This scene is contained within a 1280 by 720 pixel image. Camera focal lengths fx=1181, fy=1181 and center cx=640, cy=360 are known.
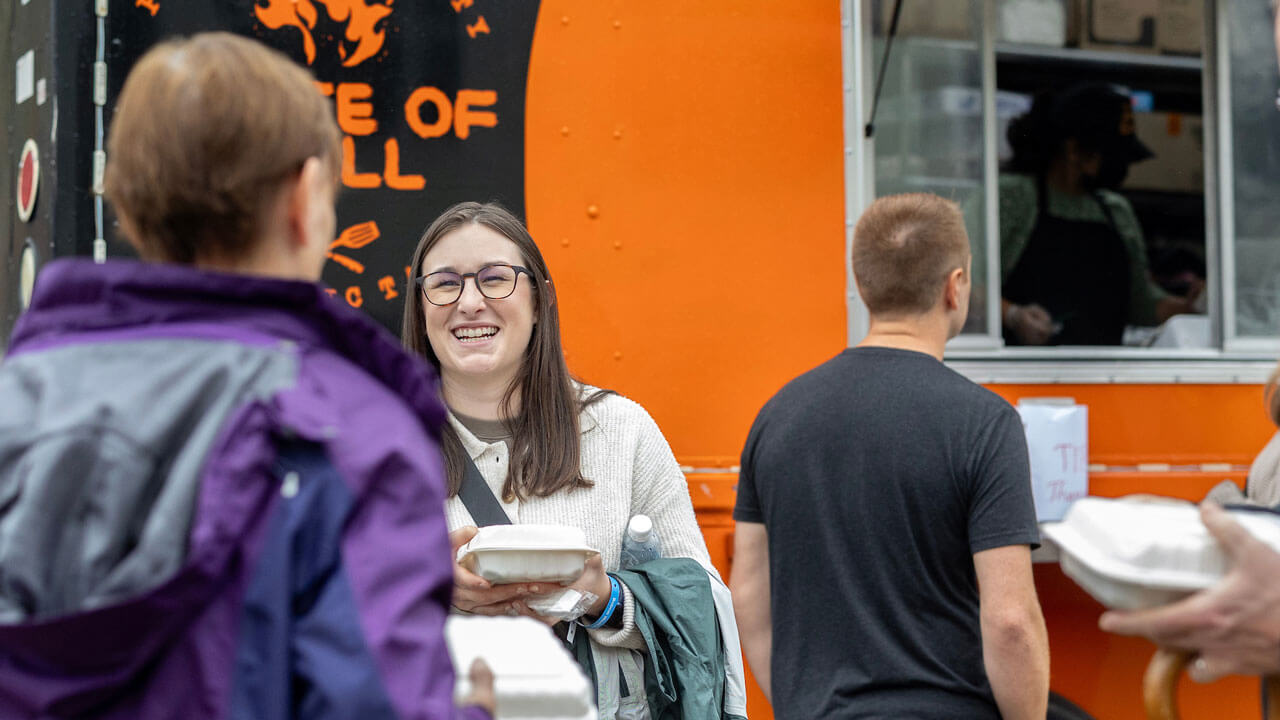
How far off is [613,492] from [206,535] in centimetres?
149

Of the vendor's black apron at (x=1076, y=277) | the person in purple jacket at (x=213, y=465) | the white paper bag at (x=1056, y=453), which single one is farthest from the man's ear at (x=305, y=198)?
the vendor's black apron at (x=1076, y=277)

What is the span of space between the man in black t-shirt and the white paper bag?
1.15 meters

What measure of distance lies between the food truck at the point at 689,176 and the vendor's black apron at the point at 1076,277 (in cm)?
21

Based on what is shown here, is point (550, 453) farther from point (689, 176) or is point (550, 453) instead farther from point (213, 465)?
point (213, 465)

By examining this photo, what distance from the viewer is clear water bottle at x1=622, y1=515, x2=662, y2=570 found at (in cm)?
242

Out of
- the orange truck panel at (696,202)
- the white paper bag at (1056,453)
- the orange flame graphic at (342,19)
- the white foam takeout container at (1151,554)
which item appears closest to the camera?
the white foam takeout container at (1151,554)

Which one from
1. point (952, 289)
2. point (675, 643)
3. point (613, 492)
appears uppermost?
point (952, 289)

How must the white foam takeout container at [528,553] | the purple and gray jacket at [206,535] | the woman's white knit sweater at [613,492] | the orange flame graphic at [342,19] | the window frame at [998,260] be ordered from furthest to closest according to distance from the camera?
1. the window frame at [998,260]
2. the orange flame graphic at [342,19]
3. the woman's white knit sweater at [613,492]
4. the white foam takeout container at [528,553]
5. the purple and gray jacket at [206,535]

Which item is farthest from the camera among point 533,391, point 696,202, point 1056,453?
point 1056,453

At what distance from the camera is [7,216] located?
314 cm

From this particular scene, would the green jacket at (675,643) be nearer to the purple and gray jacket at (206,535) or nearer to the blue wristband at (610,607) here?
the blue wristband at (610,607)

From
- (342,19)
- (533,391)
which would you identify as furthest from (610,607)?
(342,19)

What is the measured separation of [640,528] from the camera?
241cm

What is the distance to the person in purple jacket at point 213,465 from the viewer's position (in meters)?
1.03
